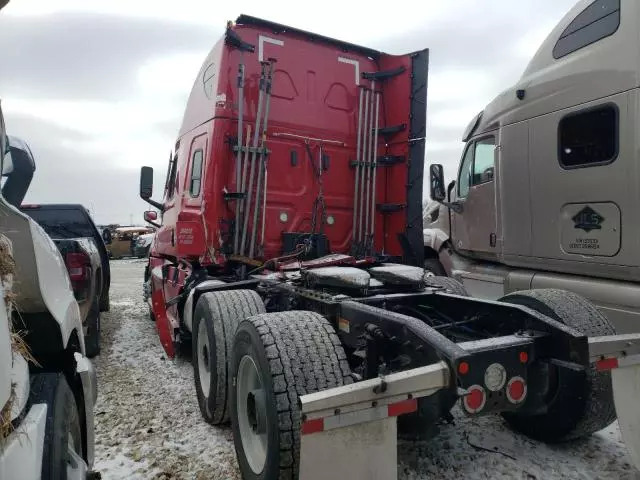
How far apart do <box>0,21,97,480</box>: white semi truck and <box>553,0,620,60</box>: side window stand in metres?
4.77

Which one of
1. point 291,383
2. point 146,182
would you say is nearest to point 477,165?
point 146,182

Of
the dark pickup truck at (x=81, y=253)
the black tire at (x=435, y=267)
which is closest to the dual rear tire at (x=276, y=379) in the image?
the dark pickup truck at (x=81, y=253)

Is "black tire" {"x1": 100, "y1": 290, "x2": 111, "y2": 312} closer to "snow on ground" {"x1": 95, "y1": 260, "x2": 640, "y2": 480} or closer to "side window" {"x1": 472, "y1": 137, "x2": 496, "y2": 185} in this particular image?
"snow on ground" {"x1": 95, "y1": 260, "x2": 640, "y2": 480}

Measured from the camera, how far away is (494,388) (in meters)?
2.27

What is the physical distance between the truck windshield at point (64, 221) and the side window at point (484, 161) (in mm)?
5311

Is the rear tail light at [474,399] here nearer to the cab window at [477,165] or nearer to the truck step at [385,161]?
the truck step at [385,161]

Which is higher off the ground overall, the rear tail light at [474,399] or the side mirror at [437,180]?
the side mirror at [437,180]

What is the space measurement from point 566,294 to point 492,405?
1353 mm

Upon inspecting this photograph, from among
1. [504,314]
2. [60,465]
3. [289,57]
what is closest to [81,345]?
[60,465]

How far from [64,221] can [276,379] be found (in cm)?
570

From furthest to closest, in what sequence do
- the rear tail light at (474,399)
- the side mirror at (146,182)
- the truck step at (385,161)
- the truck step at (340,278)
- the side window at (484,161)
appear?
the side mirror at (146,182), the side window at (484,161), the truck step at (385,161), the truck step at (340,278), the rear tail light at (474,399)

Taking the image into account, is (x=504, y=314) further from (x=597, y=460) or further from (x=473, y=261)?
(x=473, y=261)

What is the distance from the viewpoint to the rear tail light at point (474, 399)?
86.2 inches

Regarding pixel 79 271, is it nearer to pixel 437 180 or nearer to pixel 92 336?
pixel 92 336
